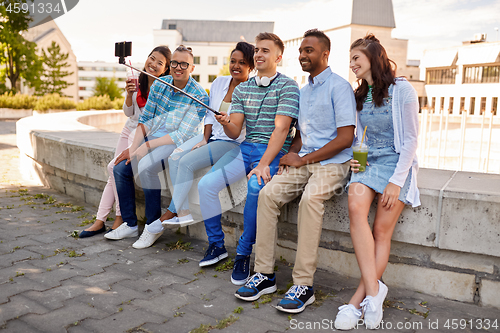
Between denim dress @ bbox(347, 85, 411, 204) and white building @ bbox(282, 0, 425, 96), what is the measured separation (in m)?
58.8

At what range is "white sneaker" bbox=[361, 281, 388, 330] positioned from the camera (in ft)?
8.59

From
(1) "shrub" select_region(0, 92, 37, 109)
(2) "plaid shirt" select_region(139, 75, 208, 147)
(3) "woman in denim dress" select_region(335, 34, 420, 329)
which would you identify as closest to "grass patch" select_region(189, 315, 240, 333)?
(3) "woman in denim dress" select_region(335, 34, 420, 329)

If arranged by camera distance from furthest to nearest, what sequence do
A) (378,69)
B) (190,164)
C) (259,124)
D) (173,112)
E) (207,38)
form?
1. (207,38)
2. (173,112)
3. (190,164)
4. (259,124)
5. (378,69)

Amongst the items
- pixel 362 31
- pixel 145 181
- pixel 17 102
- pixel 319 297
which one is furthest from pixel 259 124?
pixel 362 31

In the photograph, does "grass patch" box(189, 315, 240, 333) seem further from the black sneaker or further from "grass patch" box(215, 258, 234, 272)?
"grass patch" box(215, 258, 234, 272)

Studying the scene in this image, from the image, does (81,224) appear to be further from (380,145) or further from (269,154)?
(380,145)

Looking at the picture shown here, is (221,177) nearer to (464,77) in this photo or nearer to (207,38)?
(464,77)

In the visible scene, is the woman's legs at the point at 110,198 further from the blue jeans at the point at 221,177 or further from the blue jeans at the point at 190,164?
the blue jeans at the point at 221,177

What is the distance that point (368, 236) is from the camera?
9.29 feet

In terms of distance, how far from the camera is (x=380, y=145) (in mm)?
3104

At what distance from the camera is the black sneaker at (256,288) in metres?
2.90

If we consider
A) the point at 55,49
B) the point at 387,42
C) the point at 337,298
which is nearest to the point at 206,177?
the point at 337,298

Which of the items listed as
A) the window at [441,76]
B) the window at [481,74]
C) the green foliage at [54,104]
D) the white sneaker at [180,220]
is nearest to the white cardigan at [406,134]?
the white sneaker at [180,220]

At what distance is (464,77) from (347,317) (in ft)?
A: 193
